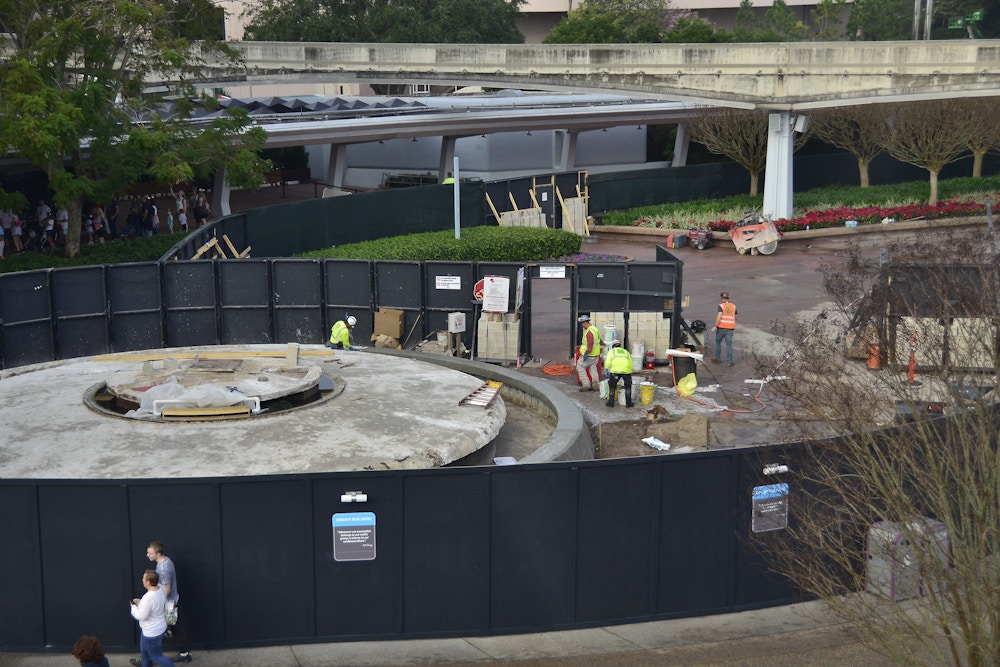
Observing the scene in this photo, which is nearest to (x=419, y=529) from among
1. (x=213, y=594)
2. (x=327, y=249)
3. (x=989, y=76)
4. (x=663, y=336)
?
(x=213, y=594)

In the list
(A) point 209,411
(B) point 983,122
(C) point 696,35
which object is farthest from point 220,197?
(C) point 696,35

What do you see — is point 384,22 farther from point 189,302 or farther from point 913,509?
point 913,509

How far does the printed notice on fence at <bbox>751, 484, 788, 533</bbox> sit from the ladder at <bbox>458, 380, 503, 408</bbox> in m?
5.68

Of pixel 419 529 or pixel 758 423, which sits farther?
pixel 758 423

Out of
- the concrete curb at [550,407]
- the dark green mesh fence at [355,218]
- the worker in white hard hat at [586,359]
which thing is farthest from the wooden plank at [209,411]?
the dark green mesh fence at [355,218]

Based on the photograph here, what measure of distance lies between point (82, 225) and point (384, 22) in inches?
1387

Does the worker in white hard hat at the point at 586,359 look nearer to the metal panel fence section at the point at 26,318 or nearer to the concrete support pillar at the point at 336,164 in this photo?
the metal panel fence section at the point at 26,318

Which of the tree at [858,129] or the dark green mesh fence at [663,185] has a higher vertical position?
the tree at [858,129]

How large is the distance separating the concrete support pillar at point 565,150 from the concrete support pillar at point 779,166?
1343 centimetres

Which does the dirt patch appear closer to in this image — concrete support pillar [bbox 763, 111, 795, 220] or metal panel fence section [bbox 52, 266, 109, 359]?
metal panel fence section [bbox 52, 266, 109, 359]

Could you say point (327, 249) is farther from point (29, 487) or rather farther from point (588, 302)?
point (29, 487)

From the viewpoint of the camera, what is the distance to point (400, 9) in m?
69.2

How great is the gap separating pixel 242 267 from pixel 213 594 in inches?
597

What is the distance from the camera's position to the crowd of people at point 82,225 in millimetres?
36406
